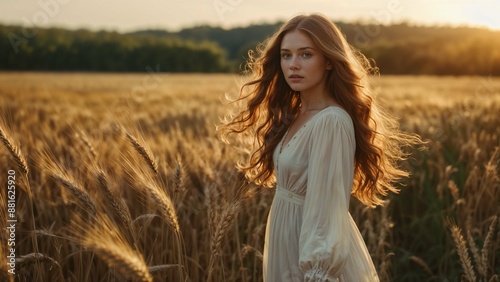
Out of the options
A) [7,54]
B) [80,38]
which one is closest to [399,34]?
[80,38]

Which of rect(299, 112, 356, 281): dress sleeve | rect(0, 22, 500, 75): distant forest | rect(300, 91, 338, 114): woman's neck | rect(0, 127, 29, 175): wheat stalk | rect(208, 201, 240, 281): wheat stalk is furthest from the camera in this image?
rect(0, 22, 500, 75): distant forest

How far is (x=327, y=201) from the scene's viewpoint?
159 centimetres

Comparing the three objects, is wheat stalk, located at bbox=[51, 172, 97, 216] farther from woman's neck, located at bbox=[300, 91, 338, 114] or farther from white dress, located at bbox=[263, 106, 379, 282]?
woman's neck, located at bbox=[300, 91, 338, 114]

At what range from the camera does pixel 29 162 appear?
356cm

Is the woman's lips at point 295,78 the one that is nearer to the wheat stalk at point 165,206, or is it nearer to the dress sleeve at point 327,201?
the dress sleeve at point 327,201

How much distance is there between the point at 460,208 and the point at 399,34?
62535mm

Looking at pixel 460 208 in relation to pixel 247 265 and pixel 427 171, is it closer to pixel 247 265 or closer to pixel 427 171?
pixel 427 171

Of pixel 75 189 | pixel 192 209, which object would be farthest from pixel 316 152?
pixel 192 209

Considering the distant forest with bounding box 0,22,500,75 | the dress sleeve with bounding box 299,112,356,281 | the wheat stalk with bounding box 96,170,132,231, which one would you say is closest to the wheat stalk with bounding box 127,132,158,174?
the wheat stalk with bounding box 96,170,132,231

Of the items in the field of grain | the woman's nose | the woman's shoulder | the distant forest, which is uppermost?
the distant forest

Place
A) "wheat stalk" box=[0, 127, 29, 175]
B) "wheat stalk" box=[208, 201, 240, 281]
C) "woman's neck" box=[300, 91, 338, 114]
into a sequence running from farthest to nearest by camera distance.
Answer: "woman's neck" box=[300, 91, 338, 114], "wheat stalk" box=[0, 127, 29, 175], "wheat stalk" box=[208, 201, 240, 281]

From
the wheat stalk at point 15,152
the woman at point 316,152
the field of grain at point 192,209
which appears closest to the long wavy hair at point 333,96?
the woman at point 316,152

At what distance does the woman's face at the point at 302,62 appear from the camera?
1.83 metres

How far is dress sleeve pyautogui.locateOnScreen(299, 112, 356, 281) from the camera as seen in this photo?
1.52 meters
